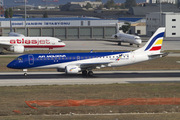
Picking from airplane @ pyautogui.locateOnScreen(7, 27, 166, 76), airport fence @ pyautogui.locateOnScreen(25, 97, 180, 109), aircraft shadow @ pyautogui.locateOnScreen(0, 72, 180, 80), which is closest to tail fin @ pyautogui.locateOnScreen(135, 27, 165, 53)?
airplane @ pyautogui.locateOnScreen(7, 27, 166, 76)

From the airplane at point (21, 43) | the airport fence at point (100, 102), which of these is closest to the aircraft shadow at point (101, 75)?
the airport fence at point (100, 102)

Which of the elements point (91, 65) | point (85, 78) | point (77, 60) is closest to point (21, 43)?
point (77, 60)

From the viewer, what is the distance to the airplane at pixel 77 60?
43062 millimetres

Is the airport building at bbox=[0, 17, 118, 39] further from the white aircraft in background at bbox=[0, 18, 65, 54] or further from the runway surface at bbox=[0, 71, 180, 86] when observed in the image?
the runway surface at bbox=[0, 71, 180, 86]

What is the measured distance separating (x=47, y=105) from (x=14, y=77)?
18.3m

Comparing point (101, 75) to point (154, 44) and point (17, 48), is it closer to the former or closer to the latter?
point (154, 44)

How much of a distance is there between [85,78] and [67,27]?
9930 centimetres

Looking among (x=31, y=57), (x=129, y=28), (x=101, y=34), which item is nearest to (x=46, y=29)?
(x=101, y=34)

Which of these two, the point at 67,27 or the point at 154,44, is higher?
the point at 67,27

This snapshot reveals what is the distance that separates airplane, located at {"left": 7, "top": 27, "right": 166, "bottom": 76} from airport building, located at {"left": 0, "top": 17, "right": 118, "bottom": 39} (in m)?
92.3

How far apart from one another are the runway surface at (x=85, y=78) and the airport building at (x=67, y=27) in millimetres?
90999

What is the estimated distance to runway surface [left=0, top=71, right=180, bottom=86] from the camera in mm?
38750

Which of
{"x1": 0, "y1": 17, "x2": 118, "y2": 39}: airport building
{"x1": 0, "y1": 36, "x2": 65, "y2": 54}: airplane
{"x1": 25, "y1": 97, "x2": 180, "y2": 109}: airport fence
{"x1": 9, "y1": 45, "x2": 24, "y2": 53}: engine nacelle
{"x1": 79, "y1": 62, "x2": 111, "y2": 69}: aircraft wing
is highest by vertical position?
{"x1": 0, "y1": 17, "x2": 118, "y2": 39}: airport building

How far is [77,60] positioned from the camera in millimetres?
44031
